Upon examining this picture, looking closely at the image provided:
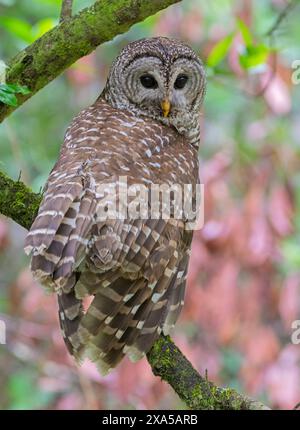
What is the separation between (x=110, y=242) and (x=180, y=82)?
1.43m

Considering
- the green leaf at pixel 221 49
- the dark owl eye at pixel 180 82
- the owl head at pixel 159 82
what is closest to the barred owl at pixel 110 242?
the owl head at pixel 159 82

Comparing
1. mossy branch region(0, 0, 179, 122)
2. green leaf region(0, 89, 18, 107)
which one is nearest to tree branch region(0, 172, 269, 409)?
mossy branch region(0, 0, 179, 122)

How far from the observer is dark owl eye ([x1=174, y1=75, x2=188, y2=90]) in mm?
4125

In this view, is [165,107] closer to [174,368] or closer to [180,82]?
[180,82]

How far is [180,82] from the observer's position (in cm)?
414

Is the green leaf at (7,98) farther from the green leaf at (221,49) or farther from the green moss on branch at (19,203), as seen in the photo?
the green leaf at (221,49)

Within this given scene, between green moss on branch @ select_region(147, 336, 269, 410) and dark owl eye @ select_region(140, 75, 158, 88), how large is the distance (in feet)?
4.61

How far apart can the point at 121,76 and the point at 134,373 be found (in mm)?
1676

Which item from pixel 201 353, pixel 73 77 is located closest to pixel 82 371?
pixel 201 353

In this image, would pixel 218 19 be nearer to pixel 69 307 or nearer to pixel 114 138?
pixel 114 138

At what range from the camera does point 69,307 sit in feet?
10.5

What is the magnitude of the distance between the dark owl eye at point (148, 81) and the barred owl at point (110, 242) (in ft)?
0.65

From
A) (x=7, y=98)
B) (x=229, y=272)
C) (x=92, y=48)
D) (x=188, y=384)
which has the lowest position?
(x=188, y=384)

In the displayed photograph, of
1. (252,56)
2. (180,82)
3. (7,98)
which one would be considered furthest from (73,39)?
(180,82)
